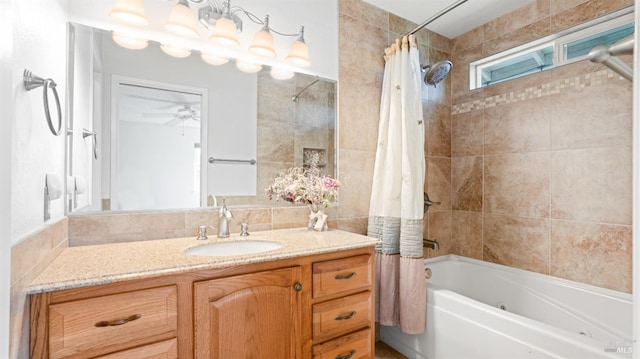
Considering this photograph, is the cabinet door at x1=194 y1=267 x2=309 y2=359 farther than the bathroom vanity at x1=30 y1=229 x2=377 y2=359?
Yes

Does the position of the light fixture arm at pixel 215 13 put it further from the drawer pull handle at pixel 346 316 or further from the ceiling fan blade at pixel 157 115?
the drawer pull handle at pixel 346 316

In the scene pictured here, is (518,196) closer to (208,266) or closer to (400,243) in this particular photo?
(400,243)

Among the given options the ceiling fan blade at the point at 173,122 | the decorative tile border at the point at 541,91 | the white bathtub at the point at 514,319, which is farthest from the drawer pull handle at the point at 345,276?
the decorative tile border at the point at 541,91

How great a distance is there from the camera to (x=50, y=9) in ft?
3.76

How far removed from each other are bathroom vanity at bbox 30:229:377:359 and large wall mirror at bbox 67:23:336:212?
0.30 m

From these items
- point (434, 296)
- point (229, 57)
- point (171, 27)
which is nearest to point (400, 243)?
point (434, 296)

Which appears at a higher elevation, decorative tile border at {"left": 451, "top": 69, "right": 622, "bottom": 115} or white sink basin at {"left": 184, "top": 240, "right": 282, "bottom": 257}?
decorative tile border at {"left": 451, "top": 69, "right": 622, "bottom": 115}

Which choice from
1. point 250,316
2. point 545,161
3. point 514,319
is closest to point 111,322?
point 250,316

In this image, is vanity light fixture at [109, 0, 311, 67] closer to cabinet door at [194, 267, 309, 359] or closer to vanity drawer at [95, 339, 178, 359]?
cabinet door at [194, 267, 309, 359]

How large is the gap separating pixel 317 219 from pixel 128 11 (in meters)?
1.43

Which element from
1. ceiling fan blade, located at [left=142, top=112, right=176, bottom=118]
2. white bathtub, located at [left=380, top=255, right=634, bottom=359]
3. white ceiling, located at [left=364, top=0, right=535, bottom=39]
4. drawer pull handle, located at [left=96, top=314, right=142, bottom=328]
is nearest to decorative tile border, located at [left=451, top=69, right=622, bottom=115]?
white ceiling, located at [left=364, top=0, right=535, bottom=39]

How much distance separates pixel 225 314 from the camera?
3.89ft

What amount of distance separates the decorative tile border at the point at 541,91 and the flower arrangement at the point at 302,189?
1.54 m

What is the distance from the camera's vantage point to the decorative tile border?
1.91 meters
